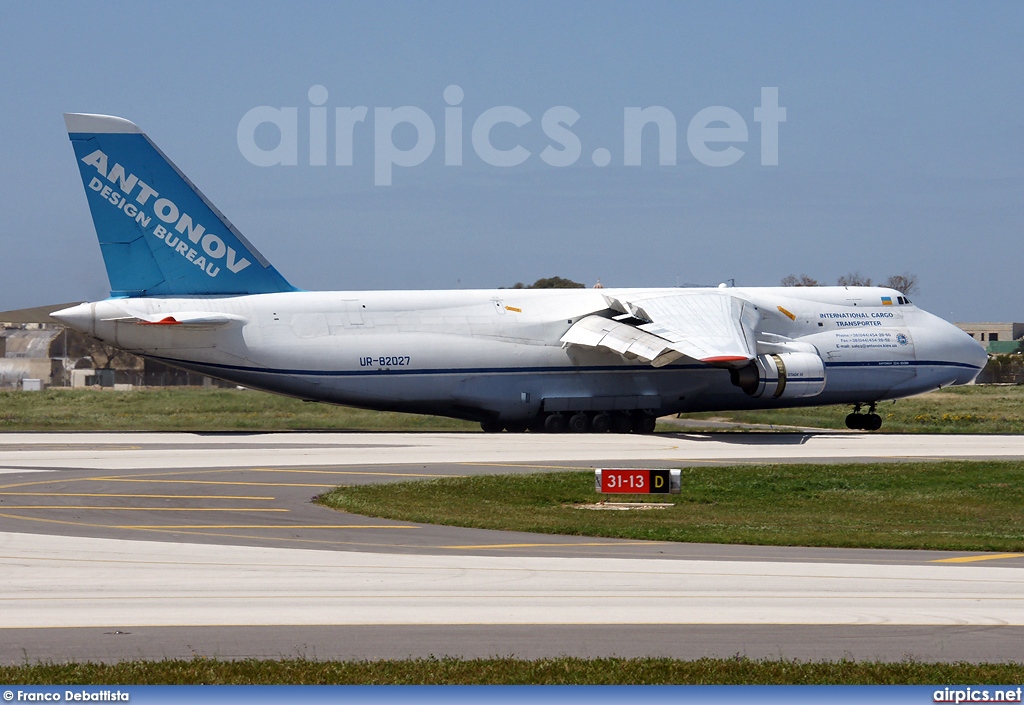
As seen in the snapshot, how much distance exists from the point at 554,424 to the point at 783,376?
309 inches

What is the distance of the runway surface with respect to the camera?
36.4 ft

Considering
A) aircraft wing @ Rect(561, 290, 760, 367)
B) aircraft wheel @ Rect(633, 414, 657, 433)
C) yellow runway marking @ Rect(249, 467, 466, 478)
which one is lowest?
yellow runway marking @ Rect(249, 467, 466, 478)

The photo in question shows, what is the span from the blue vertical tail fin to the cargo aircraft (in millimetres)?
45

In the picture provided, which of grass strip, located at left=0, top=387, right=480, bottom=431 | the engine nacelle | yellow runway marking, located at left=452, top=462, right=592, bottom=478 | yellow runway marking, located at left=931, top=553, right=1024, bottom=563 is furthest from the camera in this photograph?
grass strip, located at left=0, top=387, right=480, bottom=431

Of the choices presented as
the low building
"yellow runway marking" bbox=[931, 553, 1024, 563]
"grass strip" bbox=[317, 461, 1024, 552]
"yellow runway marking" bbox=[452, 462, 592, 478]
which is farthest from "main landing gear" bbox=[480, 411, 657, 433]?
the low building

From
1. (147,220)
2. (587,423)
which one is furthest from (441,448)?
(147,220)

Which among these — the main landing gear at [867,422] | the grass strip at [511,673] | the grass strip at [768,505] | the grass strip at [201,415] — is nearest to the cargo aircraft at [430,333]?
the main landing gear at [867,422]

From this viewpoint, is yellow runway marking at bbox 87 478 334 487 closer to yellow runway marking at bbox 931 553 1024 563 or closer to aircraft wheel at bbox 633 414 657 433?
yellow runway marking at bbox 931 553 1024 563

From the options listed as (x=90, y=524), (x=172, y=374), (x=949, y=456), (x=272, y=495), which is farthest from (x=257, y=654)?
(x=172, y=374)

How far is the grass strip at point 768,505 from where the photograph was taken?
18.5 m

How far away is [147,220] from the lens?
38219 mm

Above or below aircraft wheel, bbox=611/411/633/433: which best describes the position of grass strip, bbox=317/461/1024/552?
below

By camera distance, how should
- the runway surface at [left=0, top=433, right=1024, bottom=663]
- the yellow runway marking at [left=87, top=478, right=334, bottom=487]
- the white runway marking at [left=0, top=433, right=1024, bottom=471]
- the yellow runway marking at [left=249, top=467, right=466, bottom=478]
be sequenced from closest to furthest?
the runway surface at [left=0, top=433, right=1024, bottom=663] → the yellow runway marking at [left=87, top=478, right=334, bottom=487] → the yellow runway marking at [left=249, top=467, right=466, bottom=478] → the white runway marking at [left=0, top=433, right=1024, bottom=471]

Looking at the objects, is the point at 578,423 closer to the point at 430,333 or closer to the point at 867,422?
the point at 430,333
